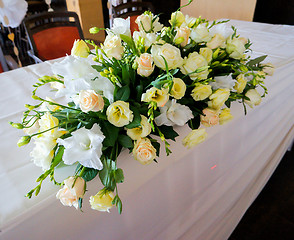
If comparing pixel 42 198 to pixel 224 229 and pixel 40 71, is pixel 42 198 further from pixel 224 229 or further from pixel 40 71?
pixel 224 229

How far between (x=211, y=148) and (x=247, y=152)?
1.09ft

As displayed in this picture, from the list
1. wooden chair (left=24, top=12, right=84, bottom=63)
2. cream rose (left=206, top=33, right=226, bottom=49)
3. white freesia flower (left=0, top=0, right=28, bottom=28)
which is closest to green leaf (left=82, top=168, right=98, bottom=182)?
cream rose (left=206, top=33, right=226, bottom=49)

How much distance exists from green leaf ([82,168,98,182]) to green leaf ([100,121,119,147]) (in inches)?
2.1

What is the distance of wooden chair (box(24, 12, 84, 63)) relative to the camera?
1.50 m

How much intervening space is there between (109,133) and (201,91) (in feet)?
0.78

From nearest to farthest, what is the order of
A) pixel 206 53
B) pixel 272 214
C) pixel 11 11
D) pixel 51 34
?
pixel 206 53 < pixel 272 214 < pixel 11 11 < pixel 51 34

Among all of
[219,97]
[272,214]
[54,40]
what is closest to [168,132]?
[219,97]

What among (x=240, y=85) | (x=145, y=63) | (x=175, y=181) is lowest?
(x=175, y=181)

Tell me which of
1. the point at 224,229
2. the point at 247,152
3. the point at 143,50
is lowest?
the point at 224,229

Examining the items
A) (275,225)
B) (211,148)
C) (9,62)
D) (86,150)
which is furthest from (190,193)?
(9,62)

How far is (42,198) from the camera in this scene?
0.47 metres

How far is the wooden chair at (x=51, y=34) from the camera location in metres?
1.50

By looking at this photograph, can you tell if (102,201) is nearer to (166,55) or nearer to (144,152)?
(144,152)

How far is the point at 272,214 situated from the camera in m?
1.28
